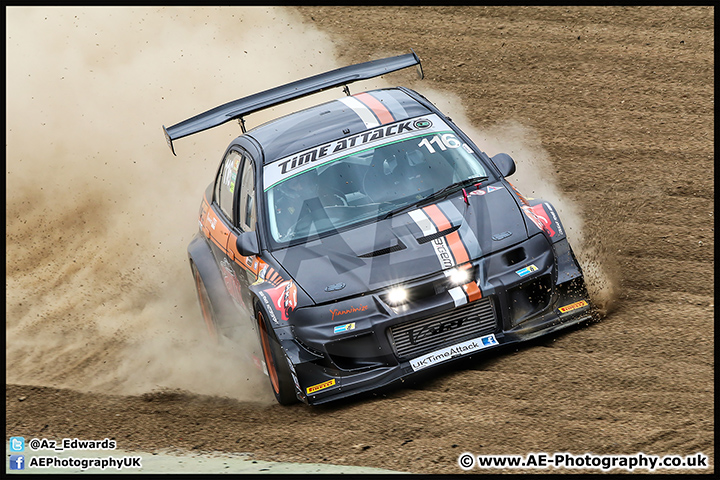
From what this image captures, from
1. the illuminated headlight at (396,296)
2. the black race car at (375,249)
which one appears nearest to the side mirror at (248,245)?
the black race car at (375,249)

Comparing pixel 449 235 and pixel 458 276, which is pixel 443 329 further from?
pixel 449 235

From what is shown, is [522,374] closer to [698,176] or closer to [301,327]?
[301,327]

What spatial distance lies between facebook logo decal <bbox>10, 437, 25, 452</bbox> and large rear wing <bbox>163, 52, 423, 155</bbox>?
7.83 ft

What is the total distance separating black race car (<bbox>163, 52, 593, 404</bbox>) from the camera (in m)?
5.35

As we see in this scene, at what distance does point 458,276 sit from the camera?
212 inches

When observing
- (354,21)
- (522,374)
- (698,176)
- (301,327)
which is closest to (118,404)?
(301,327)

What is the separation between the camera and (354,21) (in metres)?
14.3

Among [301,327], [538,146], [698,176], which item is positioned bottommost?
[301,327]

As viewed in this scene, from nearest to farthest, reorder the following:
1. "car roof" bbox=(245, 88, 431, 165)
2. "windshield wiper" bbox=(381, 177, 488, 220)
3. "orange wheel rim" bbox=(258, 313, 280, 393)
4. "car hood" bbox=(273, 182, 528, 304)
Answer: "car hood" bbox=(273, 182, 528, 304), "orange wheel rim" bbox=(258, 313, 280, 393), "windshield wiper" bbox=(381, 177, 488, 220), "car roof" bbox=(245, 88, 431, 165)

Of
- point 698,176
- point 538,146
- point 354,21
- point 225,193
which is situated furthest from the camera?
point 354,21

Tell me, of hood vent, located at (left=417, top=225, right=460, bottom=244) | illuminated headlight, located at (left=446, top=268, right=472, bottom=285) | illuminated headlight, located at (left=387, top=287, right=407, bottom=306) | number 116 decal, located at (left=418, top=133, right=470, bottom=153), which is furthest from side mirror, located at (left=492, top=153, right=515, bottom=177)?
illuminated headlight, located at (left=387, top=287, right=407, bottom=306)

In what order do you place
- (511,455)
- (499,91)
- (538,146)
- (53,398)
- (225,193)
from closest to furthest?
1. (511,455)
2. (53,398)
3. (225,193)
4. (538,146)
5. (499,91)

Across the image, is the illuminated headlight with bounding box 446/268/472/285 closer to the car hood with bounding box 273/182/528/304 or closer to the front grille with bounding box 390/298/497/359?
the car hood with bounding box 273/182/528/304

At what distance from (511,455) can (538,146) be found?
6.19 meters
